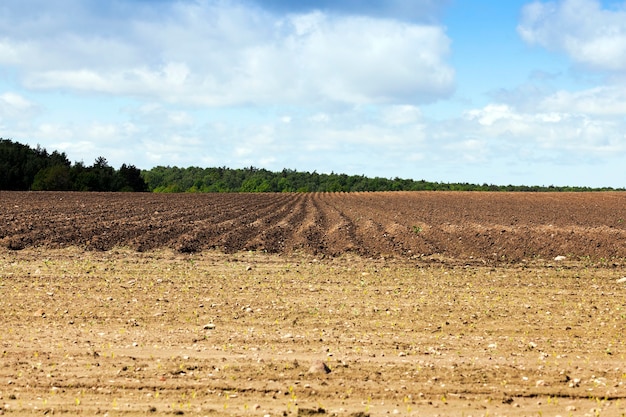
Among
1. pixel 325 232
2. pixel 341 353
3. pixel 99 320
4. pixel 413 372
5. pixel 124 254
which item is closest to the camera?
pixel 413 372

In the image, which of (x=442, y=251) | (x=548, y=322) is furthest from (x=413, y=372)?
(x=442, y=251)

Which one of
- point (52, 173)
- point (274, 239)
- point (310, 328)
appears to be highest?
point (52, 173)

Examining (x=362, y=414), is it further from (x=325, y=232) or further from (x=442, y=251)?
(x=325, y=232)

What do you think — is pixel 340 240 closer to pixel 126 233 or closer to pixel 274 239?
pixel 274 239

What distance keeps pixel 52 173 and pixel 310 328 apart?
8136 centimetres

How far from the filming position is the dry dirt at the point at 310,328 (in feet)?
25.1

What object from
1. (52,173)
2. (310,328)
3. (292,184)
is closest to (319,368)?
(310,328)

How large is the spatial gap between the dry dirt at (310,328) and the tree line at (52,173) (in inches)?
2628

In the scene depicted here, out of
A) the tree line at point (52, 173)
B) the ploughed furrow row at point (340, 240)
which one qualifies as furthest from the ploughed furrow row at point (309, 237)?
the tree line at point (52, 173)

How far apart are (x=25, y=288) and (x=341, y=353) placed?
8033 millimetres

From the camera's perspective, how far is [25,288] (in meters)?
14.5

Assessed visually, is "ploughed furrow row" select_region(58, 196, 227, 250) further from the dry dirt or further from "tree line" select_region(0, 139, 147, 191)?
"tree line" select_region(0, 139, 147, 191)

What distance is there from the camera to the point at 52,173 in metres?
85.8

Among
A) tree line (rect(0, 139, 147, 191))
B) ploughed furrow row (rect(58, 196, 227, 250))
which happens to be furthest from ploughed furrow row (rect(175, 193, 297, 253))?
tree line (rect(0, 139, 147, 191))
